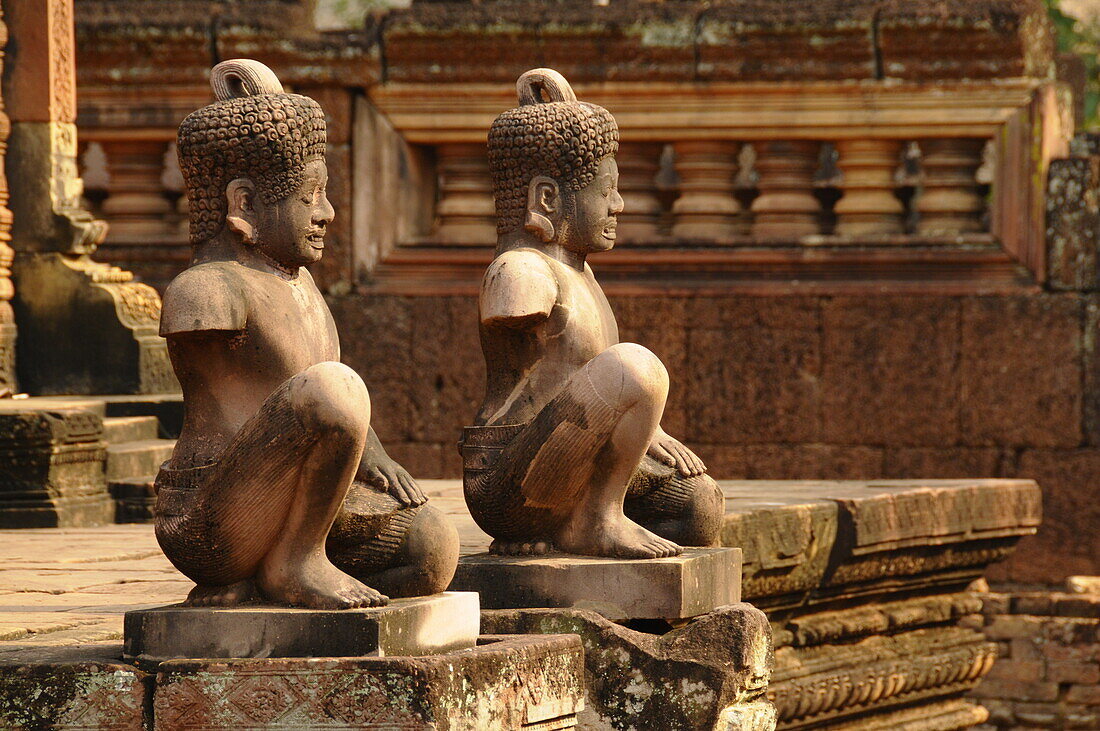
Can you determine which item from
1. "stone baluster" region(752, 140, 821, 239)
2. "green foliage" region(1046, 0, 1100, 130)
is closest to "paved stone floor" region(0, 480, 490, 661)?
"stone baluster" region(752, 140, 821, 239)

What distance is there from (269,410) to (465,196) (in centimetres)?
560

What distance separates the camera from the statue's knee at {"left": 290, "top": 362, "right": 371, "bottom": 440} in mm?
3613

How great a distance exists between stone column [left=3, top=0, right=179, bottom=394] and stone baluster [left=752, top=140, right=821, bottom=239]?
281cm

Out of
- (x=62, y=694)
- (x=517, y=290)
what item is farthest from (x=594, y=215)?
(x=62, y=694)

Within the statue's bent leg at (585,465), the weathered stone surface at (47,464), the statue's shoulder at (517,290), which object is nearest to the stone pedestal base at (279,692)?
the statue's bent leg at (585,465)

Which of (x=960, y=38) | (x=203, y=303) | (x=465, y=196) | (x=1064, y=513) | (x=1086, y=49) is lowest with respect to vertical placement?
(x=1064, y=513)

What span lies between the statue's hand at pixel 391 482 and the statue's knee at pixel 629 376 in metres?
0.64

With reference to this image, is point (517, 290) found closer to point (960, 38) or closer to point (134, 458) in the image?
point (134, 458)

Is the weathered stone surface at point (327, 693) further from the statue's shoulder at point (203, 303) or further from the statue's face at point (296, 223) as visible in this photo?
the statue's face at point (296, 223)

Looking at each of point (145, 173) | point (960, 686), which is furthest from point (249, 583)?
point (145, 173)

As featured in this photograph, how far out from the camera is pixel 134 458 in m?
7.43

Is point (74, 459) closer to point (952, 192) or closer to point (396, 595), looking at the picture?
point (396, 595)

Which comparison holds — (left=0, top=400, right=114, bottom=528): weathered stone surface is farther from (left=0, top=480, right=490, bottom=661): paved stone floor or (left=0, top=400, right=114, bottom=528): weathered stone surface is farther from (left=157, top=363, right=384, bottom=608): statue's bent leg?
(left=157, top=363, right=384, bottom=608): statue's bent leg

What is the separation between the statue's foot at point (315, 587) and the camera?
366 cm
